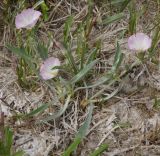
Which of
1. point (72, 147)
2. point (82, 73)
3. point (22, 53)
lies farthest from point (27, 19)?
point (72, 147)

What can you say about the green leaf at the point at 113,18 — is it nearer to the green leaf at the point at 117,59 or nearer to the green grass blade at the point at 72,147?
the green leaf at the point at 117,59

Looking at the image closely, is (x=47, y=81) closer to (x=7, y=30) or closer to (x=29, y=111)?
(x=29, y=111)

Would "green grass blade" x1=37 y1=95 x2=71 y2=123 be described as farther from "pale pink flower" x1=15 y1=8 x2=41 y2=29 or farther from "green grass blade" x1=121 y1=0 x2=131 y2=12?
"green grass blade" x1=121 y1=0 x2=131 y2=12

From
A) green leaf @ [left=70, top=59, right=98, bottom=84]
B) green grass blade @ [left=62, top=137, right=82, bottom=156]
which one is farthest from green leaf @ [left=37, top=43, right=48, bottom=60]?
green grass blade @ [left=62, top=137, right=82, bottom=156]

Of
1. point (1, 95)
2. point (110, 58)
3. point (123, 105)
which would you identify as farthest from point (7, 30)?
point (123, 105)

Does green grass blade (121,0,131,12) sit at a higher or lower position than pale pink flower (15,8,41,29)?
higher
